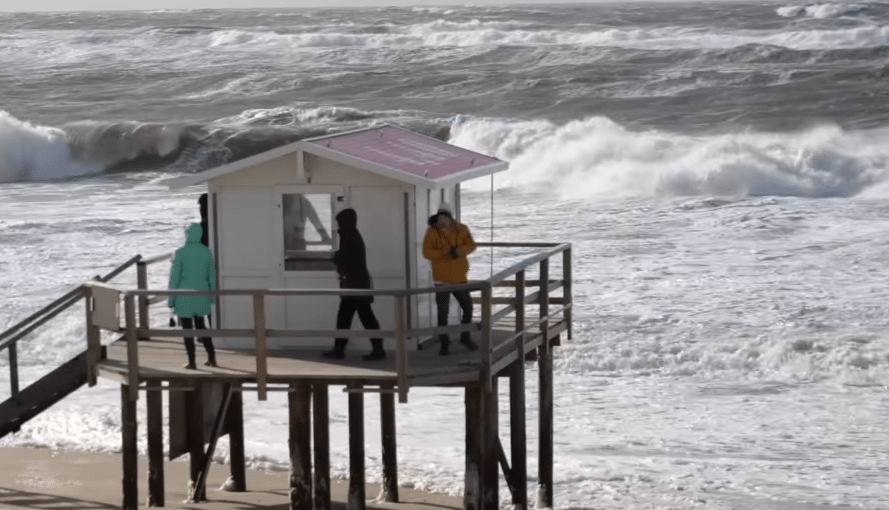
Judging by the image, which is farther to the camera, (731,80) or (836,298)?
(731,80)

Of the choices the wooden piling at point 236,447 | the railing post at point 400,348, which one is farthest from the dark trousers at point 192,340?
the wooden piling at point 236,447

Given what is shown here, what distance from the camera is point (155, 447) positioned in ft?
43.5

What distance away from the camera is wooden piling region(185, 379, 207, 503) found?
13711 millimetres

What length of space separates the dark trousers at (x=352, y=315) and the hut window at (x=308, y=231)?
0.68 metres

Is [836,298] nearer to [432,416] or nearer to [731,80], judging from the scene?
[432,416]

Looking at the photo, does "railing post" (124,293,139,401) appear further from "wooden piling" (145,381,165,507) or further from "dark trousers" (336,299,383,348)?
"dark trousers" (336,299,383,348)

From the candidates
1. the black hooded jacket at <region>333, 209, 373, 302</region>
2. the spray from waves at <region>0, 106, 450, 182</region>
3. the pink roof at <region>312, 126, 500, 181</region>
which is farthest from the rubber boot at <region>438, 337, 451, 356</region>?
the spray from waves at <region>0, 106, 450, 182</region>

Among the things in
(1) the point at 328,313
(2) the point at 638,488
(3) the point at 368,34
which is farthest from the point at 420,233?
(3) the point at 368,34

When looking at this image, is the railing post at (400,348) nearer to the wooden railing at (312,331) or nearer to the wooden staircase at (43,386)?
the wooden railing at (312,331)

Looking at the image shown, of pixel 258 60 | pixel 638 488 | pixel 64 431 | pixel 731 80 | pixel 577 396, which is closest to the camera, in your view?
pixel 638 488

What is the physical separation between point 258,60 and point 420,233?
58.0 meters

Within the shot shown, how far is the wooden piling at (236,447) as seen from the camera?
1440 cm

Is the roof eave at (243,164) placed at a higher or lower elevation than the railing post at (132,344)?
higher

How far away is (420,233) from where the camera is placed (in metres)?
12.7
